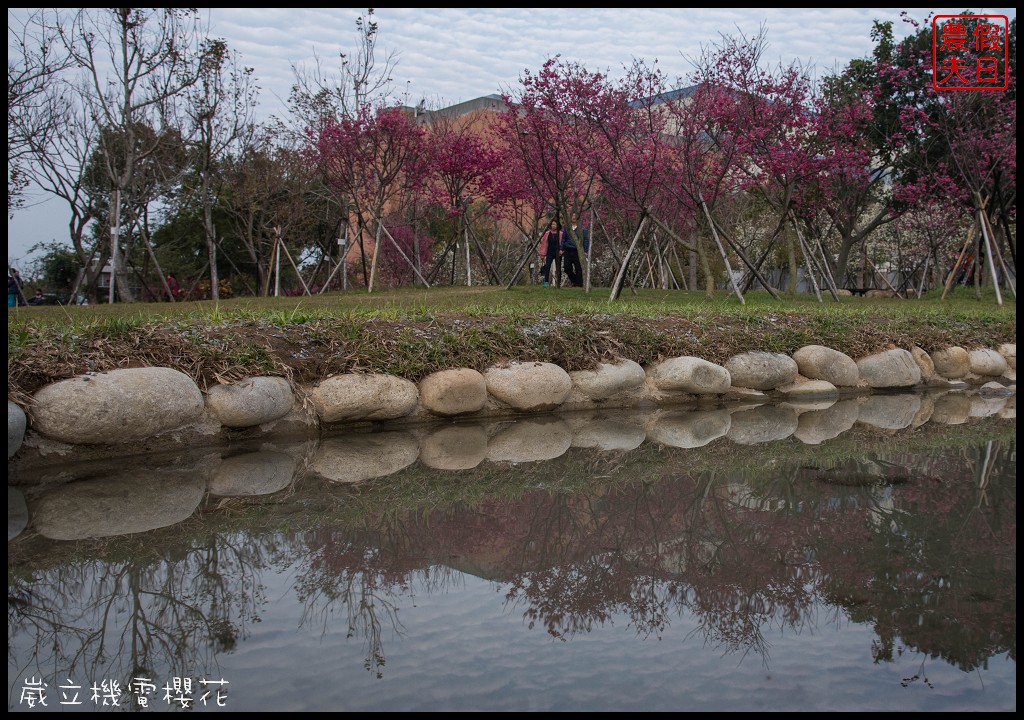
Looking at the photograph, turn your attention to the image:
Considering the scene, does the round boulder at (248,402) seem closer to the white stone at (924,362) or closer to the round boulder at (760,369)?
the round boulder at (760,369)

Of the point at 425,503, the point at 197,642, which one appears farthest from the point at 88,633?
the point at 425,503

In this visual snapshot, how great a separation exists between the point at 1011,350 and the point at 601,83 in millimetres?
6240

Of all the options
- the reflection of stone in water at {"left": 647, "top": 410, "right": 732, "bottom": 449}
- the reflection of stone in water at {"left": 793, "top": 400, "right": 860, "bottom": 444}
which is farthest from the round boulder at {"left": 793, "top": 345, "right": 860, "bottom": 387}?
the reflection of stone in water at {"left": 647, "top": 410, "right": 732, "bottom": 449}

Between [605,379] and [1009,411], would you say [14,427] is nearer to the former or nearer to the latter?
[605,379]

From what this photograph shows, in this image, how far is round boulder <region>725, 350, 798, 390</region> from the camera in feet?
Answer: 20.0

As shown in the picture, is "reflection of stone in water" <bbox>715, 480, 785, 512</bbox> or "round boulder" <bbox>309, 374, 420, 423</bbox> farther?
"round boulder" <bbox>309, 374, 420, 423</bbox>

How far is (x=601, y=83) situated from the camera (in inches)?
448

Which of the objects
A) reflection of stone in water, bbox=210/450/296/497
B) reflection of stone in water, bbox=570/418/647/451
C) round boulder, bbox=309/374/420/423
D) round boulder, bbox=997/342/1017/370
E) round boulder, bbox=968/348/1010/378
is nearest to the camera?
reflection of stone in water, bbox=210/450/296/497

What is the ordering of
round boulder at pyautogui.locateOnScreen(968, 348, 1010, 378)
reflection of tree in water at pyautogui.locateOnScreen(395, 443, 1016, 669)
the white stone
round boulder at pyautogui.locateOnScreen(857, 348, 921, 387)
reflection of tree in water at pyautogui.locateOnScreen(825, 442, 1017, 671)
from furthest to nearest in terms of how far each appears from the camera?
round boulder at pyautogui.locateOnScreen(968, 348, 1010, 378)
the white stone
round boulder at pyautogui.locateOnScreen(857, 348, 921, 387)
reflection of tree in water at pyautogui.locateOnScreen(395, 443, 1016, 669)
reflection of tree in water at pyautogui.locateOnScreen(825, 442, 1017, 671)

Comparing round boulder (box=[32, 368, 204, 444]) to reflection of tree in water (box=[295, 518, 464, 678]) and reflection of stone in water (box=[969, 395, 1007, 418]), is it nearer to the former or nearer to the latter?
reflection of tree in water (box=[295, 518, 464, 678])

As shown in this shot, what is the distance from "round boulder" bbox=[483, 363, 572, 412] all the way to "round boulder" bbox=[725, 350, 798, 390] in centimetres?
155

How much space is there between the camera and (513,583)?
2357 mm

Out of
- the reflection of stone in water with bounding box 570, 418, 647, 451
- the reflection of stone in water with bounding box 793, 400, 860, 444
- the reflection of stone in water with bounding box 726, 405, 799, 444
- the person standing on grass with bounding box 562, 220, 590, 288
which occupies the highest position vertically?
the person standing on grass with bounding box 562, 220, 590, 288

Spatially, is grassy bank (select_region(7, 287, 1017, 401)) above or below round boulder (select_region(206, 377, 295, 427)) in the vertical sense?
above
